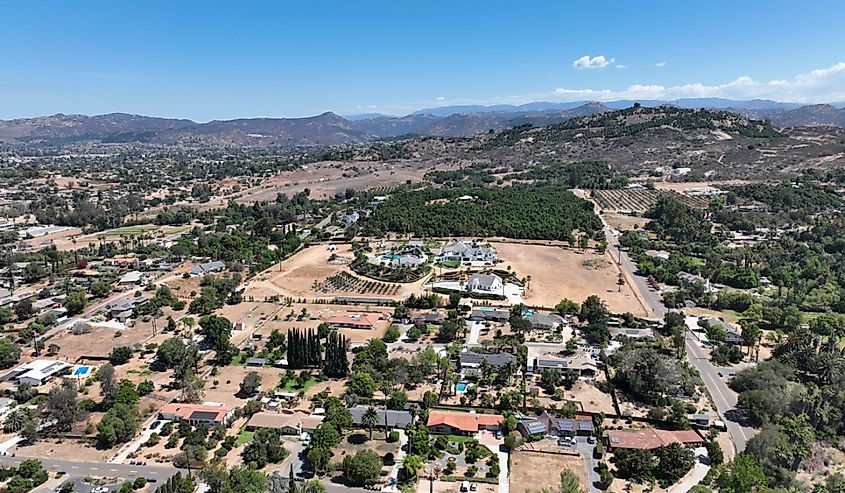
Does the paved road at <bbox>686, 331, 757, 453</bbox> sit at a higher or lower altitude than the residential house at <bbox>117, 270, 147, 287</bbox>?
lower

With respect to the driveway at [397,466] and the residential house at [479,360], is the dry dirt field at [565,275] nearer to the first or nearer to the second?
the residential house at [479,360]

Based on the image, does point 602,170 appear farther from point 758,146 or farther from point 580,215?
point 580,215

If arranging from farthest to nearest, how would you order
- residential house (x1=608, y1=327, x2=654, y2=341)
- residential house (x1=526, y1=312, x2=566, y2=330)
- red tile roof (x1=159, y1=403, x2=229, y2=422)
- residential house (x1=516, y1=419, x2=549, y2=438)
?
residential house (x1=526, y1=312, x2=566, y2=330) < residential house (x1=608, y1=327, x2=654, y2=341) < red tile roof (x1=159, y1=403, x2=229, y2=422) < residential house (x1=516, y1=419, x2=549, y2=438)

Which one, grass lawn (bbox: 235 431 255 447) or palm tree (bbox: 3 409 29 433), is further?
palm tree (bbox: 3 409 29 433)

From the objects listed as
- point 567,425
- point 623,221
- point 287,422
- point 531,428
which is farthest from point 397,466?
point 623,221

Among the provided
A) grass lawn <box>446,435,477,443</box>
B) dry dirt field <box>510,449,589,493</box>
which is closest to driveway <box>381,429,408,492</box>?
grass lawn <box>446,435,477,443</box>

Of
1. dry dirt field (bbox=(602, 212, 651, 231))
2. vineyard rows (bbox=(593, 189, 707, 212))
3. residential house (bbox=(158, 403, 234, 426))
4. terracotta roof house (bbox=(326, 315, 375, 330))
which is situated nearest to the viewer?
residential house (bbox=(158, 403, 234, 426))

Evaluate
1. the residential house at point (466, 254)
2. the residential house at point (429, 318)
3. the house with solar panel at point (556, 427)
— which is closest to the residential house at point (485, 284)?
the residential house at point (429, 318)

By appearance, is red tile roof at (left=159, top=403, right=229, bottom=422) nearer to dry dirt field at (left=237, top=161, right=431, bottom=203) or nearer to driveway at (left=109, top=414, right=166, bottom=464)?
driveway at (left=109, top=414, right=166, bottom=464)

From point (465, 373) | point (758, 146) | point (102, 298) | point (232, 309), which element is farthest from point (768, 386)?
point (758, 146)
